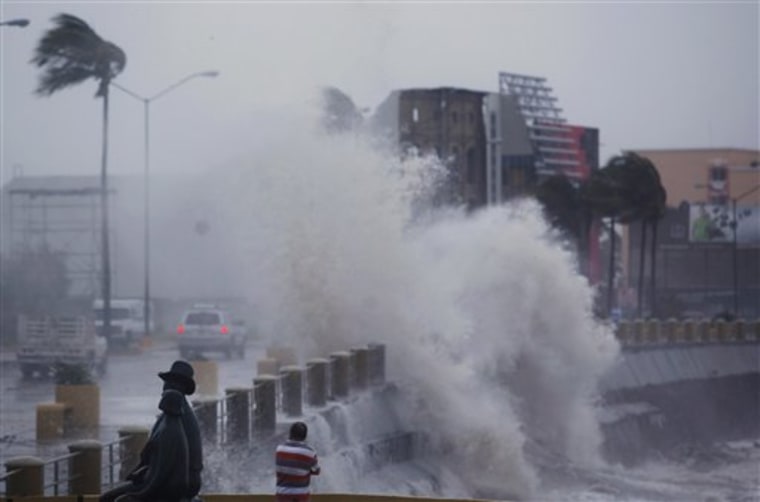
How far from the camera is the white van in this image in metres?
46.8

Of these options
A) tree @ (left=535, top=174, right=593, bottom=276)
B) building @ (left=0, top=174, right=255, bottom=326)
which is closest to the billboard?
tree @ (left=535, top=174, right=593, bottom=276)

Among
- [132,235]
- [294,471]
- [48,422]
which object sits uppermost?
[132,235]

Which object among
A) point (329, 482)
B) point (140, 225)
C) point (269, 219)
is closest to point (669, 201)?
point (140, 225)

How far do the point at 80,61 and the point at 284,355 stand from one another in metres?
16.1

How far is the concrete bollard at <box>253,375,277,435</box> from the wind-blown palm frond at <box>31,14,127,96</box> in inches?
828

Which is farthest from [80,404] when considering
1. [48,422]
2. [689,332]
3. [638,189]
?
[638,189]

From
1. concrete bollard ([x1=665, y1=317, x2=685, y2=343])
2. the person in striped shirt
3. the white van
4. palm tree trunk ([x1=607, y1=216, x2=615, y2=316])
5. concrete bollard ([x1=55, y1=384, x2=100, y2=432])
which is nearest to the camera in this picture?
the person in striped shirt

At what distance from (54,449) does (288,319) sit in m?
14.6

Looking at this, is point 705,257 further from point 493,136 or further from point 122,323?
point 122,323

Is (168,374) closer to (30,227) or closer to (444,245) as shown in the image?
(444,245)

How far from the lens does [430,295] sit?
35.2m

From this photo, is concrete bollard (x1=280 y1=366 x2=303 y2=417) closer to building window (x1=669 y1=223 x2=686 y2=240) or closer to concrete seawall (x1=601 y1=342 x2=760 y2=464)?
concrete seawall (x1=601 y1=342 x2=760 y2=464)

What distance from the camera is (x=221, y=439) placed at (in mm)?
19391

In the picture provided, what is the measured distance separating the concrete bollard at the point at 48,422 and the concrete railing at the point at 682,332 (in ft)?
99.7
